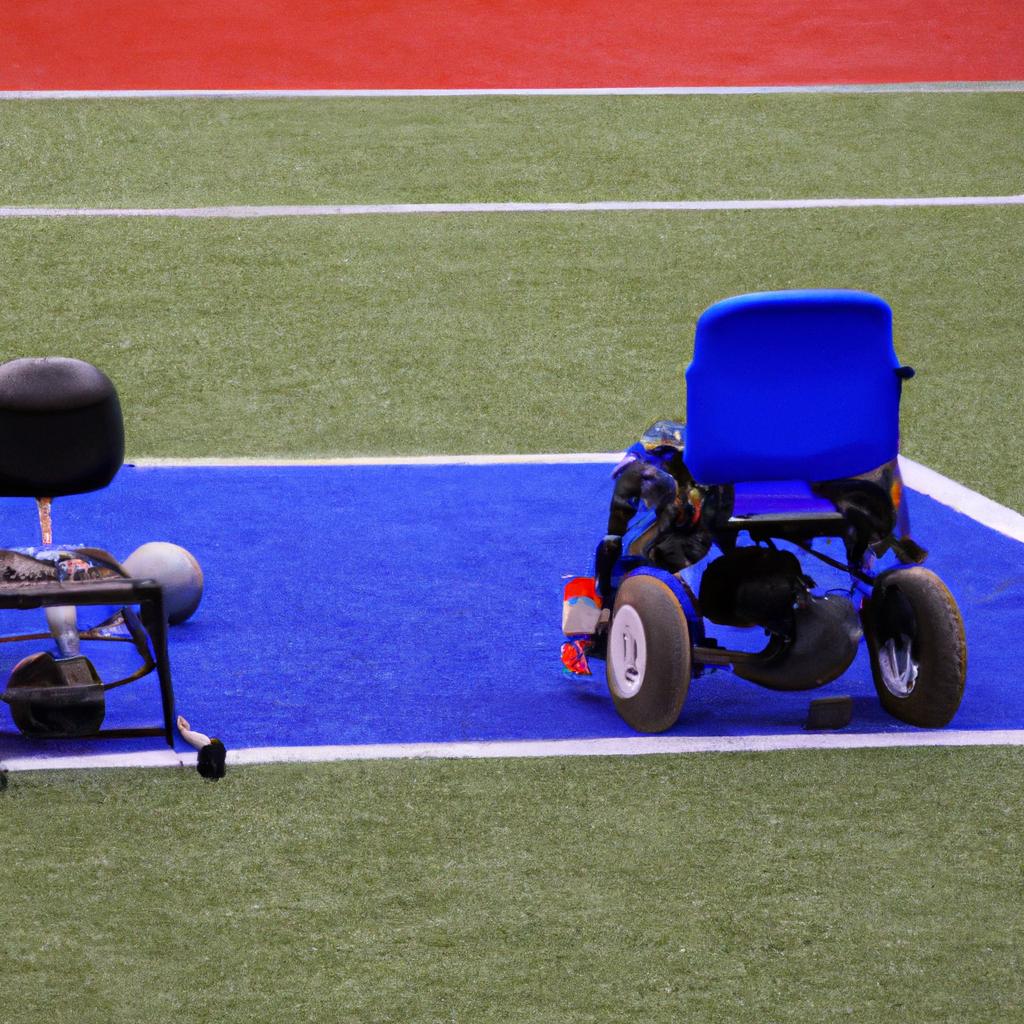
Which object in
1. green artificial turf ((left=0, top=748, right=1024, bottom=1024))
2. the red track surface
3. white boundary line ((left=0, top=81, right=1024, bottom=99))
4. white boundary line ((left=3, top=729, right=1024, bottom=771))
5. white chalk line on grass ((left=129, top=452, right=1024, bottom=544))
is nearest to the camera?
green artificial turf ((left=0, top=748, right=1024, bottom=1024))

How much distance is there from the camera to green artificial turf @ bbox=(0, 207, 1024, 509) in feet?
28.4

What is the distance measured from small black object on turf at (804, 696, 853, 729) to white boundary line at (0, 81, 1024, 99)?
35.2 feet

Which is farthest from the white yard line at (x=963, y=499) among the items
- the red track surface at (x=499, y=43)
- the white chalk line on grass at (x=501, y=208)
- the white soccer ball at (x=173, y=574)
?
the red track surface at (x=499, y=43)

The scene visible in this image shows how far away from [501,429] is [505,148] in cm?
Answer: 545

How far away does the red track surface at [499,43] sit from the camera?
15742 mm

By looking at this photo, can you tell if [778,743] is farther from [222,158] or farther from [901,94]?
[901,94]

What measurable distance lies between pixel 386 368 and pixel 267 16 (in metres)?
8.92

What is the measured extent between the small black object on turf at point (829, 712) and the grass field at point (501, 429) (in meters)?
0.15

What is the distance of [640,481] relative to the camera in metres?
5.34

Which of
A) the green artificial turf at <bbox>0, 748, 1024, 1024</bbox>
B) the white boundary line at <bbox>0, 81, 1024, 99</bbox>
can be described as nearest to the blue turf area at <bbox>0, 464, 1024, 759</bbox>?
the green artificial turf at <bbox>0, 748, 1024, 1024</bbox>

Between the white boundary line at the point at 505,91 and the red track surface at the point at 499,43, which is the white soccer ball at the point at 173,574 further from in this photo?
the red track surface at the point at 499,43

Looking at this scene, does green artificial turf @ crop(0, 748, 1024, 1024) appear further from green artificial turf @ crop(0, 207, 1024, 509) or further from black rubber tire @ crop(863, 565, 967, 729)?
green artificial turf @ crop(0, 207, 1024, 509)

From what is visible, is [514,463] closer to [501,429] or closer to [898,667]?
[501,429]

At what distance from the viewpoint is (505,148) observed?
13.5m
